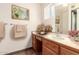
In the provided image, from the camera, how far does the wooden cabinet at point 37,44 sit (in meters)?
1.41

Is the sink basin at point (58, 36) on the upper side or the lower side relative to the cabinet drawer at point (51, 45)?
upper

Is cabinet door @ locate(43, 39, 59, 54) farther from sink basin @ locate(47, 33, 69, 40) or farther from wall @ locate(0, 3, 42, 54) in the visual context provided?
wall @ locate(0, 3, 42, 54)

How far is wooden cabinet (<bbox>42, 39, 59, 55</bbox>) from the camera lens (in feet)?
4.41

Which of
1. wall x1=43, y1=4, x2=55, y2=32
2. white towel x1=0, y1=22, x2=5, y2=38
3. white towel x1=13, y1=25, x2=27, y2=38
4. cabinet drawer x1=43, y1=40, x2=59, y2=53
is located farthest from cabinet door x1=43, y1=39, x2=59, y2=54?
white towel x1=0, y1=22, x2=5, y2=38

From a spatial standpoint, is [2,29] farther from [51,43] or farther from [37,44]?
[51,43]

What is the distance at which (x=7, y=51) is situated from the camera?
4.46 ft

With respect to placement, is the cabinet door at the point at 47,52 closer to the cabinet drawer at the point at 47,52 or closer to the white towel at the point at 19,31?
the cabinet drawer at the point at 47,52

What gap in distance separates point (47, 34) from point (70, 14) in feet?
1.26

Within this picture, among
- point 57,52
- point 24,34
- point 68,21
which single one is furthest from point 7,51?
point 68,21

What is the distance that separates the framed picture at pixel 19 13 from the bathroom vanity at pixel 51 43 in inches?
9.9

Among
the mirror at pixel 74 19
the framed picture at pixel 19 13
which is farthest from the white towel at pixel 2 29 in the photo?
the mirror at pixel 74 19

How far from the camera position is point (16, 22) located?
53.8 inches

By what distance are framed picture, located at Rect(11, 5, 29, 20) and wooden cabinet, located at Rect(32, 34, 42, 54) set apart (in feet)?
0.90

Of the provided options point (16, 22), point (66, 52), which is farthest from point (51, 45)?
point (16, 22)
